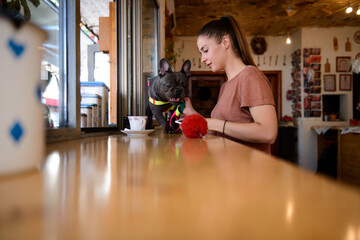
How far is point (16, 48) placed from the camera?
280 mm

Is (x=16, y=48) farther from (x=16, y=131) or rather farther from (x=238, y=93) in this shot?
(x=238, y=93)

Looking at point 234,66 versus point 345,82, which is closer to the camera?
point 234,66

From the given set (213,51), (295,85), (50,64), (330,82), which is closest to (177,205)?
(50,64)

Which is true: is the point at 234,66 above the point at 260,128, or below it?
above

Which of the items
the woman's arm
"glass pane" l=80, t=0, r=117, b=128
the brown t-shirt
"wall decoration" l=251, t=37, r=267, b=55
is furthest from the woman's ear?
"wall decoration" l=251, t=37, r=267, b=55

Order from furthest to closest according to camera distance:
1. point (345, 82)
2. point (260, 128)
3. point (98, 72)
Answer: point (345, 82) < point (98, 72) < point (260, 128)

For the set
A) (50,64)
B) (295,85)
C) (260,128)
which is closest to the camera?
(50,64)

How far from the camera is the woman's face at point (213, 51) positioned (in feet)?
4.69

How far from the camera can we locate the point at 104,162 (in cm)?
42

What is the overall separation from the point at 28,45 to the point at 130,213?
226 millimetres

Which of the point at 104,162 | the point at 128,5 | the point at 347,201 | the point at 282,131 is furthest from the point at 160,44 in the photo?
the point at 282,131

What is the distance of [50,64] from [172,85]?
2.00ft

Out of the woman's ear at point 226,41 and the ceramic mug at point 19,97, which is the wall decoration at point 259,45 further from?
the ceramic mug at point 19,97

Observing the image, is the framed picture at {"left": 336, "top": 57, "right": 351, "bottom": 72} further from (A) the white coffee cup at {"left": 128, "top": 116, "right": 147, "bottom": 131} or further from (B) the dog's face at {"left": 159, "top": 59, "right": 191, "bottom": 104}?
(A) the white coffee cup at {"left": 128, "top": 116, "right": 147, "bottom": 131}
